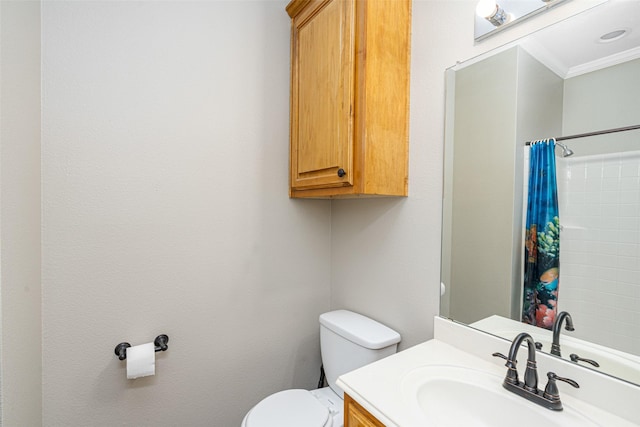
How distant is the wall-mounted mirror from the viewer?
2.46 ft

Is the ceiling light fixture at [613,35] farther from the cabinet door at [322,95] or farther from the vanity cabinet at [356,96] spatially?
the cabinet door at [322,95]

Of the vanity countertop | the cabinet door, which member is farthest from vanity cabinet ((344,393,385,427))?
the cabinet door

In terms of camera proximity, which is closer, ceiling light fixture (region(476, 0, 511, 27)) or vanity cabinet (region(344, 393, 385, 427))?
vanity cabinet (region(344, 393, 385, 427))

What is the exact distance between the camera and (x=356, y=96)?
3.74ft

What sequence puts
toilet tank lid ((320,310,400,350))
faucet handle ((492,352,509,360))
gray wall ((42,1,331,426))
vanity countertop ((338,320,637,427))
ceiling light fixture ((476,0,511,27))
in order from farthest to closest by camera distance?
1. toilet tank lid ((320,310,400,350))
2. gray wall ((42,1,331,426))
3. ceiling light fixture ((476,0,511,27))
4. faucet handle ((492,352,509,360))
5. vanity countertop ((338,320,637,427))

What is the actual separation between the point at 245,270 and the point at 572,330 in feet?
4.26

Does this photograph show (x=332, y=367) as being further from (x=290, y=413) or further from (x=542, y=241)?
(x=542, y=241)

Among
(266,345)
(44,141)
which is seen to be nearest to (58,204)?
(44,141)

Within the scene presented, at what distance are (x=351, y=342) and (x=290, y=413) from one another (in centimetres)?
39

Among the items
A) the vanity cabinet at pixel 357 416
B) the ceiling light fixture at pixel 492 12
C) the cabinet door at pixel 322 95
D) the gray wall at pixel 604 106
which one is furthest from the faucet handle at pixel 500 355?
the ceiling light fixture at pixel 492 12

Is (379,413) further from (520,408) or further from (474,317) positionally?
(474,317)

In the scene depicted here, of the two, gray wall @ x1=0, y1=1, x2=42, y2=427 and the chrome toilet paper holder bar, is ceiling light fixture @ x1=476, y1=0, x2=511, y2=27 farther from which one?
the chrome toilet paper holder bar

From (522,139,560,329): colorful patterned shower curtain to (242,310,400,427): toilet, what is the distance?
58cm

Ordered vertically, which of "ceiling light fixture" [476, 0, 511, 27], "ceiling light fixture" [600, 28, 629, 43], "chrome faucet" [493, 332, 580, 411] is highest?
"ceiling light fixture" [476, 0, 511, 27]
